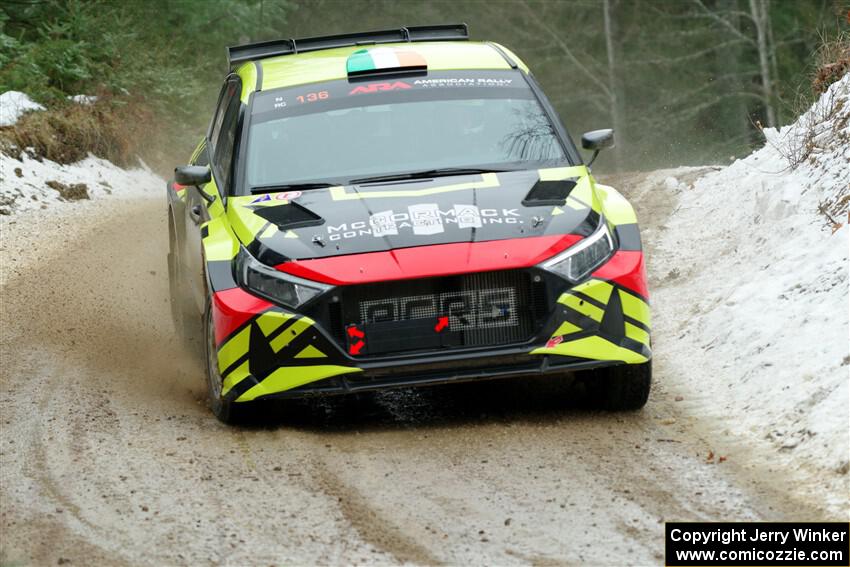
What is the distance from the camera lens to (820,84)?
436 inches

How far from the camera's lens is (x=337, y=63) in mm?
8625

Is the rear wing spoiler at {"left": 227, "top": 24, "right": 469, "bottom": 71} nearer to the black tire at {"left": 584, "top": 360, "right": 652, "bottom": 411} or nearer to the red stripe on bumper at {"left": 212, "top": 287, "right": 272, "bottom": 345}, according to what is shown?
the red stripe on bumper at {"left": 212, "top": 287, "right": 272, "bottom": 345}

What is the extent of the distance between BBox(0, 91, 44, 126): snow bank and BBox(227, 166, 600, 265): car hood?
37.0 feet

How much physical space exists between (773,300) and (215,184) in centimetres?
337

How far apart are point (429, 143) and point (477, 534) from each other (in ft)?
10.4

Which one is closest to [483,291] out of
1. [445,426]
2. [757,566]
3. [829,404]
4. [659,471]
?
[445,426]

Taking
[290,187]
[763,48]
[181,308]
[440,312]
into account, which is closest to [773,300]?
[440,312]

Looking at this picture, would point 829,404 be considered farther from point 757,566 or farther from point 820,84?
point 820,84

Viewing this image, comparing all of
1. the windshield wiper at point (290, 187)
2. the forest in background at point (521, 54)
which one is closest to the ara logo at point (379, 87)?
the windshield wiper at point (290, 187)

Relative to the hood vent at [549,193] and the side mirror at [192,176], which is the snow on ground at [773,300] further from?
the side mirror at [192,176]

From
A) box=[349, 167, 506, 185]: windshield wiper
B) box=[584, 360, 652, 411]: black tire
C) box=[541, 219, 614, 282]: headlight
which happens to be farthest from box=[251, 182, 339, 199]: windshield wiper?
box=[584, 360, 652, 411]: black tire

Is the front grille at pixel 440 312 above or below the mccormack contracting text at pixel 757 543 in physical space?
above

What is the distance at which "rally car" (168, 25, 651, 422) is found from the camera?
669 centimetres

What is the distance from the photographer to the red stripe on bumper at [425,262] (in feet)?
21.7
